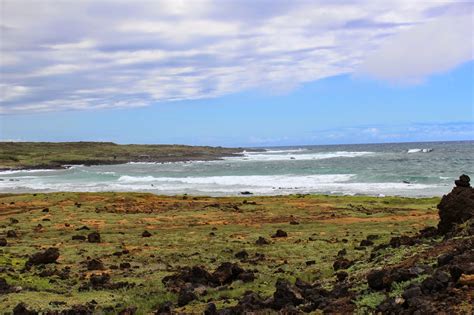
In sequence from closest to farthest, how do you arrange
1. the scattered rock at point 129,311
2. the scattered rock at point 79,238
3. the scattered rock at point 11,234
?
the scattered rock at point 129,311, the scattered rock at point 79,238, the scattered rock at point 11,234

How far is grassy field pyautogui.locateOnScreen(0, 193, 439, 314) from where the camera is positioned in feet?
38.0

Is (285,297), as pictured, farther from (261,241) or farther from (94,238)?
(94,238)

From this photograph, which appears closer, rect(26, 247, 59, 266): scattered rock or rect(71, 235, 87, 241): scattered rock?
rect(26, 247, 59, 266): scattered rock

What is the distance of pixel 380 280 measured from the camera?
342 inches

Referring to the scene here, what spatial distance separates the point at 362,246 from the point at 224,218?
1130 cm

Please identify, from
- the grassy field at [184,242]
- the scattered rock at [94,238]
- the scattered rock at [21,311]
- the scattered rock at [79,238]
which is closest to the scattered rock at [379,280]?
the grassy field at [184,242]

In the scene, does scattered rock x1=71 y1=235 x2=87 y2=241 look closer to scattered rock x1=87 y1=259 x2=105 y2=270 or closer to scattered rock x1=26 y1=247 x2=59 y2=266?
scattered rock x1=26 y1=247 x2=59 y2=266

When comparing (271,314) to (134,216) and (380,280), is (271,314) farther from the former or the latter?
(134,216)

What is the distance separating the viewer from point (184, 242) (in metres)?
19.2

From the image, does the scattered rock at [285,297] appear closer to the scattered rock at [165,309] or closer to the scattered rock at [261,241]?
the scattered rock at [165,309]

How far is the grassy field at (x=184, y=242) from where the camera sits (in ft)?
38.0

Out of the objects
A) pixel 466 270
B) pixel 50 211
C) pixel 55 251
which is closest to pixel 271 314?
pixel 466 270

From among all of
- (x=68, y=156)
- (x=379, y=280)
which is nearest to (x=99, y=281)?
(x=379, y=280)

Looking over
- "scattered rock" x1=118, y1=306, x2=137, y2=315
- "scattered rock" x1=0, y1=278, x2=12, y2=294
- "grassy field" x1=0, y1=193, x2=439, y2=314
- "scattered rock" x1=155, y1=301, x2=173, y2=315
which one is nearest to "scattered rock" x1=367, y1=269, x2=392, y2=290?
"grassy field" x1=0, y1=193, x2=439, y2=314
